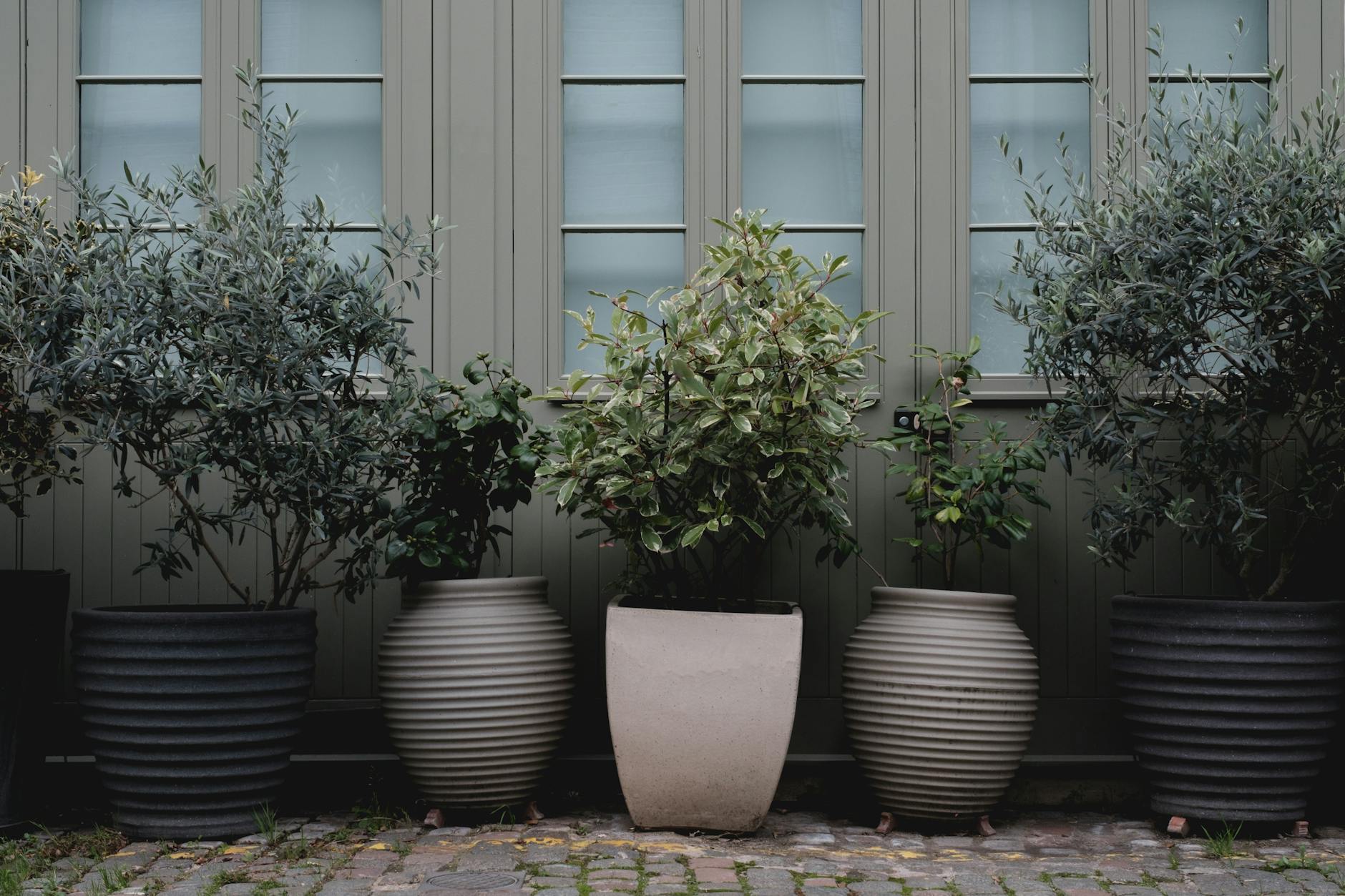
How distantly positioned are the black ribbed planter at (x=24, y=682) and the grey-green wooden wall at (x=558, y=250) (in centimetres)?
61

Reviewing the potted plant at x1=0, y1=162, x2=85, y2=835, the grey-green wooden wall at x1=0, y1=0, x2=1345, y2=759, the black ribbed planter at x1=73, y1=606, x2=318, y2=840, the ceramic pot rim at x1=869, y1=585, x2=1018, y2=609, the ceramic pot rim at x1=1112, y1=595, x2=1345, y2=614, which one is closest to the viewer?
the potted plant at x1=0, y1=162, x2=85, y2=835

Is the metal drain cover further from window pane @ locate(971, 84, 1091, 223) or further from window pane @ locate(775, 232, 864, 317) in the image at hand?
window pane @ locate(971, 84, 1091, 223)

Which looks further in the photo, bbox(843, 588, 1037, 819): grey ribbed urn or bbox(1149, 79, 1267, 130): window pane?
bbox(1149, 79, 1267, 130): window pane

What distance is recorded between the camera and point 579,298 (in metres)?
4.68

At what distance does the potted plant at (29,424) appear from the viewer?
3.62 m

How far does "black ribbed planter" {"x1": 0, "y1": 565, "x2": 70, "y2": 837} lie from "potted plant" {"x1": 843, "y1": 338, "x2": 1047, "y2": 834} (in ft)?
8.27

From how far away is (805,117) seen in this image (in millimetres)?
4699

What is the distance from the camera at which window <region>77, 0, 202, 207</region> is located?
15.4 feet

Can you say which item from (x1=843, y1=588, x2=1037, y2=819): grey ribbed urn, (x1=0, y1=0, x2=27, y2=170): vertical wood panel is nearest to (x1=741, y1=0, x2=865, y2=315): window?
(x1=843, y1=588, x2=1037, y2=819): grey ribbed urn

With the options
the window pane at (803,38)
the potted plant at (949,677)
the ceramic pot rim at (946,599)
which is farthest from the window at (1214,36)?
the ceramic pot rim at (946,599)

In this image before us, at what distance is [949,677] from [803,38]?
2.42 metres

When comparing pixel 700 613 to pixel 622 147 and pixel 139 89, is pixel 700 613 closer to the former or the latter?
pixel 622 147

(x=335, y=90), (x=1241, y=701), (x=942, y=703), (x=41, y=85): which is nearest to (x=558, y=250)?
(x=335, y=90)

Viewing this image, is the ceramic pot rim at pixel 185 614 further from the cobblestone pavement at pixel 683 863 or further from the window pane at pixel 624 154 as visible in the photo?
the window pane at pixel 624 154
